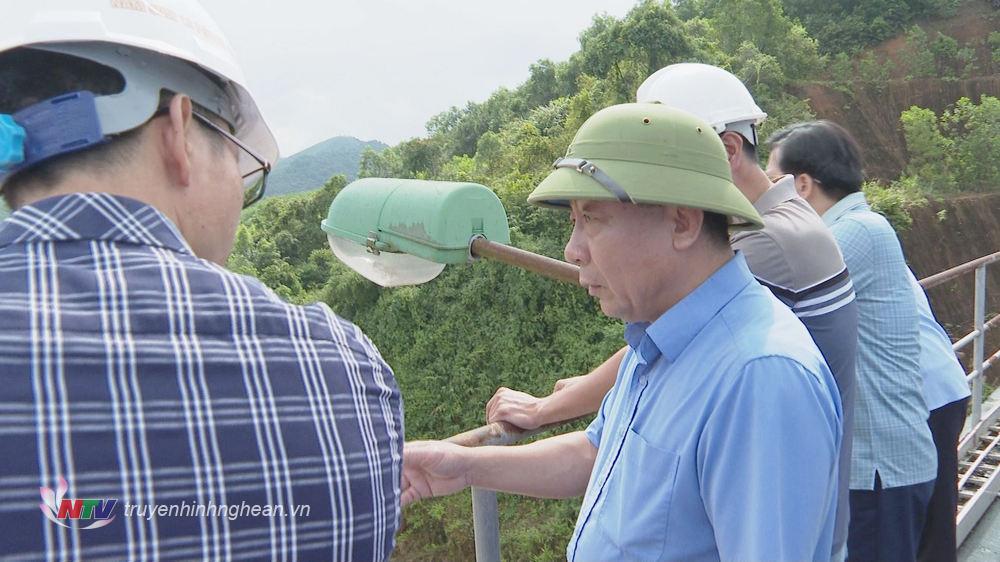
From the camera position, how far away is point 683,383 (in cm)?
118

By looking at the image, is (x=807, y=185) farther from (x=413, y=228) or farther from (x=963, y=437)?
(x=963, y=437)

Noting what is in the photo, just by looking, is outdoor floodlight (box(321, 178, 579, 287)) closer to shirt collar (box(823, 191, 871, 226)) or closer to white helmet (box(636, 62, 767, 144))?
white helmet (box(636, 62, 767, 144))

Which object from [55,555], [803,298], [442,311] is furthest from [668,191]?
[442,311]

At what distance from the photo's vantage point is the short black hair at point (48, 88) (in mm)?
819

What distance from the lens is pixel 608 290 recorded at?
1358 millimetres

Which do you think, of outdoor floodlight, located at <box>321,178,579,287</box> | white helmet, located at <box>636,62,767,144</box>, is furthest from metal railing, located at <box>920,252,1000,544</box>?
outdoor floodlight, located at <box>321,178,579,287</box>

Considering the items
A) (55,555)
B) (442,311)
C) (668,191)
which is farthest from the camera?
(442,311)

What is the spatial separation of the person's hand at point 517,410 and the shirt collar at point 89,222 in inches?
36.4

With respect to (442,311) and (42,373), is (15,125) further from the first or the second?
(442,311)

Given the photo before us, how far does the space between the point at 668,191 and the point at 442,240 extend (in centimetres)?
47

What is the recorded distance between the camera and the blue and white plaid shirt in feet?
2.08

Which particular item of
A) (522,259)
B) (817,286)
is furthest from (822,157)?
(522,259)

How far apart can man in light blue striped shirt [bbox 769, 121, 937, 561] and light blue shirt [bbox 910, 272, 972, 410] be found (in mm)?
157

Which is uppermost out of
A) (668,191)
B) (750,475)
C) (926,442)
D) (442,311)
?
(668,191)
